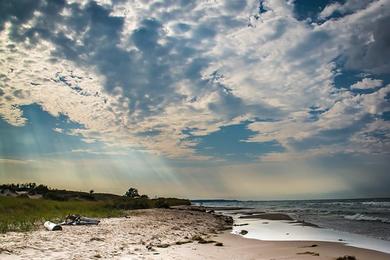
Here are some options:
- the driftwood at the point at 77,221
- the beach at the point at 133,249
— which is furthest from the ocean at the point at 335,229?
the driftwood at the point at 77,221

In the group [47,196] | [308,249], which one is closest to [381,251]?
[308,249]

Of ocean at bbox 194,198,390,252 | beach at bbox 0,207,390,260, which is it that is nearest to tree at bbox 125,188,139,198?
ocean at bbox 194,198,390,252

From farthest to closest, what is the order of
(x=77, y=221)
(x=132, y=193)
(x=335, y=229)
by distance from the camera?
(x=132, y=193)
(x=335, y=229)
(x=77, y=221)

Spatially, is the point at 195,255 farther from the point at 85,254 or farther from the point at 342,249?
the point at 342,249

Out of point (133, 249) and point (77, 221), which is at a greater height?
point (77, 221)

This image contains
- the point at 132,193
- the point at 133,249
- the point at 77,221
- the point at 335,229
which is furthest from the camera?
the point at 132,193

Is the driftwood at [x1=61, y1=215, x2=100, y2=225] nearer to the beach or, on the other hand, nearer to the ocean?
the beach

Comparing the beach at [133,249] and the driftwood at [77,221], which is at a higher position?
the driftwood at [77,221]

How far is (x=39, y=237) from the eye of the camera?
16.7m

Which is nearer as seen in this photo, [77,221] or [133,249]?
[133,249]

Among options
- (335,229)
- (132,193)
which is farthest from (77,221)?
(132,193)

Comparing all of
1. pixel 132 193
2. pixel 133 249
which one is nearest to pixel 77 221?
pixel 133 249

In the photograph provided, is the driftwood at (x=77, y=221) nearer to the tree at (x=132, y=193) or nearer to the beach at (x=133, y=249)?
the beach at (x=133, y=249)

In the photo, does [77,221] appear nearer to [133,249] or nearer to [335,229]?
[133,249]
